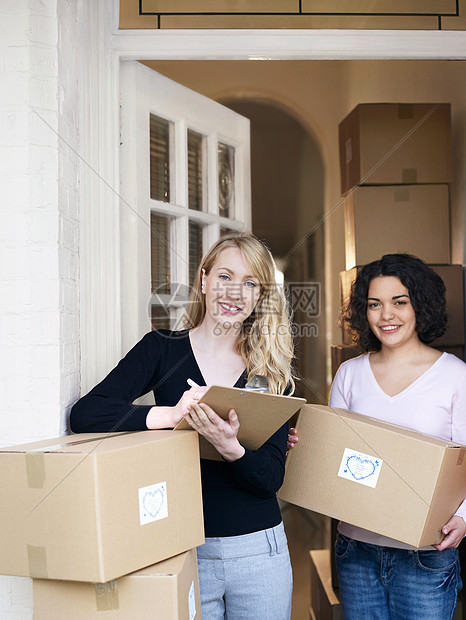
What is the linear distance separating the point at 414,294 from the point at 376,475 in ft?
1.98

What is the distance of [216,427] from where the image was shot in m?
1.29

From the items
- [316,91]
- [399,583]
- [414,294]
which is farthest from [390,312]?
[316,91]

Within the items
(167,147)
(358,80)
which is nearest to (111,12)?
(167,147)

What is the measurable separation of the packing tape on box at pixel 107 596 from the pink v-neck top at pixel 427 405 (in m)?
0.74

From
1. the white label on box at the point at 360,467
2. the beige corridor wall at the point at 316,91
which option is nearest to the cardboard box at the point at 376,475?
the white label on box at the point at 360,467

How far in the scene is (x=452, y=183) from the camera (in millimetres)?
2637

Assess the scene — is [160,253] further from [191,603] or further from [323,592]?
[323,592]

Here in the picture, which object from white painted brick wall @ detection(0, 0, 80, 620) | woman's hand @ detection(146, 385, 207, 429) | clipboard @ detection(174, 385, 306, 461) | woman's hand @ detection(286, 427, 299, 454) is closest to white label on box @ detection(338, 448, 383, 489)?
woman's hand @ detection(286, 427, 299, 454)

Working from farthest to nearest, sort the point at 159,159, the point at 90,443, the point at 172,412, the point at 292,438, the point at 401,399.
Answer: the point at 159,159
the point at 401,399
the point at 292,438
the point at 172,412
the point at 90,443

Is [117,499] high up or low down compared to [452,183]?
down

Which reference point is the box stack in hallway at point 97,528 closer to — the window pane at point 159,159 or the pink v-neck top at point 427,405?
the pink v-neck top at point 427,405

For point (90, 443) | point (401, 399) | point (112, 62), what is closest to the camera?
point (90, 443)

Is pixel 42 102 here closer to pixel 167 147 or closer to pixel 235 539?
pixel 167 147

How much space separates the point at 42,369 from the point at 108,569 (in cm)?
56
